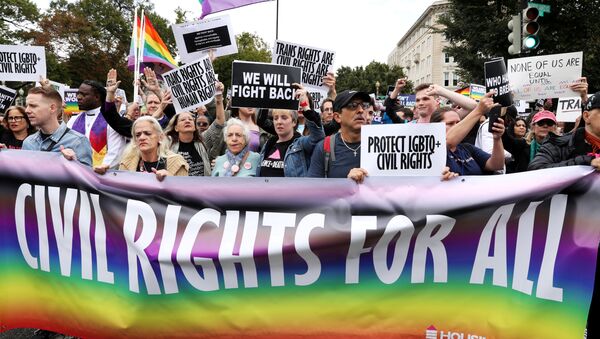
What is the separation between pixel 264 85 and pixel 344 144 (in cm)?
136

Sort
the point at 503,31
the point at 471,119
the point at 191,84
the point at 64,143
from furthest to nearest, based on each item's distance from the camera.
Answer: the point at 503,31
the point at 191,84
the point at 64,143
the point at 471,119

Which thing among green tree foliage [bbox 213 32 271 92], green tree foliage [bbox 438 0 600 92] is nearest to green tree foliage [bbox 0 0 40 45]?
green tree foliage [bbox 213 32 271 92]

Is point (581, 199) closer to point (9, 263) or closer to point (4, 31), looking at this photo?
point (9, 263)

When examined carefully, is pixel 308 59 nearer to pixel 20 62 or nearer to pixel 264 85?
pixel 264 85

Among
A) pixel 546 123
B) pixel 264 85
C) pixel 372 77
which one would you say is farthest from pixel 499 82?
pixel 372 77

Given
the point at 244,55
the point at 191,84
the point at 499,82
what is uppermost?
the point at 244,55

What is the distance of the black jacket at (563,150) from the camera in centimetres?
383

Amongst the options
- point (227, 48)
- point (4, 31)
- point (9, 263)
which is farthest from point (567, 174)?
point (4, 31)

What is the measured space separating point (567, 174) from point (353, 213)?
1.27 metres

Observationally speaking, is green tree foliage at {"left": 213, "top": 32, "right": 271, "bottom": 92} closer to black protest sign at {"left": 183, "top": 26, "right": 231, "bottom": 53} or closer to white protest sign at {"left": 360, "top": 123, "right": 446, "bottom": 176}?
black protest sign at {"left": 183, "top": 26, "right": 231, "bottom": 53}

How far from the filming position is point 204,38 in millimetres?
7242

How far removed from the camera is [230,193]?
3592 millimetres

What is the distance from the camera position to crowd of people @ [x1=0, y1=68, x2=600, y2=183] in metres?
3.95

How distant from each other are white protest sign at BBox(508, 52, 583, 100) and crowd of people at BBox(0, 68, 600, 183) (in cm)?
32
